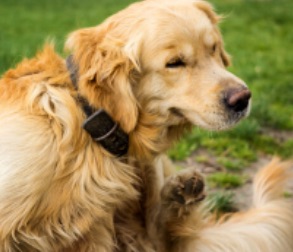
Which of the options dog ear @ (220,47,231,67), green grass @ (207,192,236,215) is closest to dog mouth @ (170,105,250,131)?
dog ear @ (220,47,231,67)

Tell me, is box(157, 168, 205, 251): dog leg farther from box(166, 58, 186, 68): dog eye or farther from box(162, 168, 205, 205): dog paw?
box(166, 58, 186, 68): dog eye

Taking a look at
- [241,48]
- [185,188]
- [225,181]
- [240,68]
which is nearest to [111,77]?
[185,188]

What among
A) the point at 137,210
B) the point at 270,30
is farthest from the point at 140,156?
the point at 270,30

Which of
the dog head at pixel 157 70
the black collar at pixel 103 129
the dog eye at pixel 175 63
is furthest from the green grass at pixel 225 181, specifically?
the dog eye at pixel 175 63

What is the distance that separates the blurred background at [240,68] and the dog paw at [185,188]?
0.94 metres

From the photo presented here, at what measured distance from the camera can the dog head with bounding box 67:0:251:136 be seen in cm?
334

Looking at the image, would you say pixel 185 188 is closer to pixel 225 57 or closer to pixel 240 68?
pixel 225 57

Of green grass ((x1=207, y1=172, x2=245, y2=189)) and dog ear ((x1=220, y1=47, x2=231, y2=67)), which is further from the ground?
dog ear ((x1=220, y1=47, x2=231, y2=67))

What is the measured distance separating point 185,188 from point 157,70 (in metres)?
0.79

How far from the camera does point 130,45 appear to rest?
334 centimetres

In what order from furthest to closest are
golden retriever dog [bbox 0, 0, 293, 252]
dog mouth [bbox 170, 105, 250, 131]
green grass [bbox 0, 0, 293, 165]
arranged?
green grass [bbox 0, 0, 293, 165], dog mouth [bbox 170, 105, 250, 131], golden retriever dog [bbox 0, 0, 293, 252]

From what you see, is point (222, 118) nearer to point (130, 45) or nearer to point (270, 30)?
point (130, 45)

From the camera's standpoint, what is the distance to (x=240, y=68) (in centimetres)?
784

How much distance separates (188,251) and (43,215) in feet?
3.24
